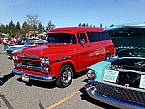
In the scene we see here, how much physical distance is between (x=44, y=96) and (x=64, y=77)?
1176 mm

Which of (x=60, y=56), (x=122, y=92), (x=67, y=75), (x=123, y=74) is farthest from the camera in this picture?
(x=67, y=75)

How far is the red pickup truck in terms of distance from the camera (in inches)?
269

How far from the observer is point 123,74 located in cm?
494

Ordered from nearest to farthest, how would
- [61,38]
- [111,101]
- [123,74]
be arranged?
[111,101], [123,74], [61,38]

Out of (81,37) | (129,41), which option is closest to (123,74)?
(129,41)

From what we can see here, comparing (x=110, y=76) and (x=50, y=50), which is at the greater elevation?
(x=50, y=50)

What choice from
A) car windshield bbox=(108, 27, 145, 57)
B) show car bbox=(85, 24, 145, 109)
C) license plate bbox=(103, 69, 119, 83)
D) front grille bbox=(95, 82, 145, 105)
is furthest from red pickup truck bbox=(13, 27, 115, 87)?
front grille bbox=(95, 82, 145, 105)

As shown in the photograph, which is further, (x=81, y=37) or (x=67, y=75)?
(x=81, y=37)

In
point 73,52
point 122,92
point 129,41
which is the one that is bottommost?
point 122,92

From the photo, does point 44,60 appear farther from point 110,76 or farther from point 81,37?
point 110,76

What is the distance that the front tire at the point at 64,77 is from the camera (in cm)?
719

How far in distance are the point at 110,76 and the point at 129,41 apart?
143 cm

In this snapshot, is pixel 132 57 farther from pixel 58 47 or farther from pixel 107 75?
pixel 58 47

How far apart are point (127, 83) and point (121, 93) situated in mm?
295
